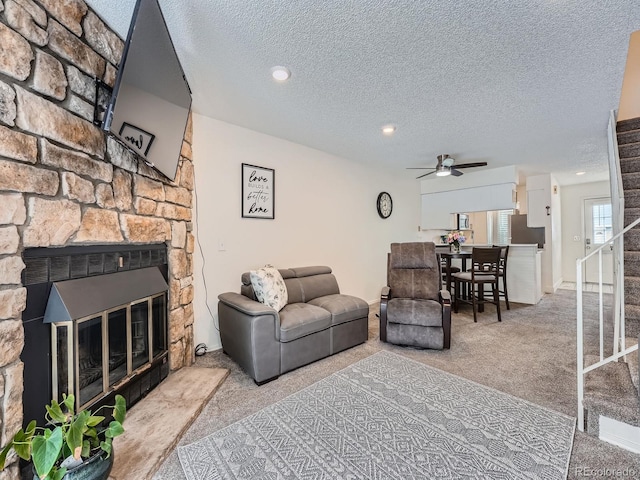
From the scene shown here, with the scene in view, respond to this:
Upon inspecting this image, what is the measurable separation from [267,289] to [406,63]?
2.19 metres

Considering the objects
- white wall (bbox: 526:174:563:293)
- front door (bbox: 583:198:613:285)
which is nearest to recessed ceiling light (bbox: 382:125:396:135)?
white wall (bbox: 526:174:563:293)

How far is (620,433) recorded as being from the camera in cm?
159

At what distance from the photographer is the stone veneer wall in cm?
116

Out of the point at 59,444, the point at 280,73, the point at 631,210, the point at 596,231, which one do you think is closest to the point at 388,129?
the point at 280,73

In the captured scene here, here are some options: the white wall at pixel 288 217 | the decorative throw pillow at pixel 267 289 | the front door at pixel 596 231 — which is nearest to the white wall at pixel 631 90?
the white wall at pixel 288 217

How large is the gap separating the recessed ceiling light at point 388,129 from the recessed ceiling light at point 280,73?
1456 millimetres

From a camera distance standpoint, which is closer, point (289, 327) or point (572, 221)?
point (289, 327)

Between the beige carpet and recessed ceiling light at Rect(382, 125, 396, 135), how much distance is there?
2466mm

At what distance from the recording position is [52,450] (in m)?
1.03

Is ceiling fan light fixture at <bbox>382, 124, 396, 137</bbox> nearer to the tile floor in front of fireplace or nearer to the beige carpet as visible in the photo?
the beige carpet

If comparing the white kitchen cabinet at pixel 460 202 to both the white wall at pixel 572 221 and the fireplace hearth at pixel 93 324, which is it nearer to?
the white wall at pixel 572 221

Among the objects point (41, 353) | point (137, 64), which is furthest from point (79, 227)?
point (137, 64)

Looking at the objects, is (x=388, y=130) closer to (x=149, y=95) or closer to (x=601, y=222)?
(x=149, y=95)

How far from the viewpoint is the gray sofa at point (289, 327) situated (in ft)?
7.59
